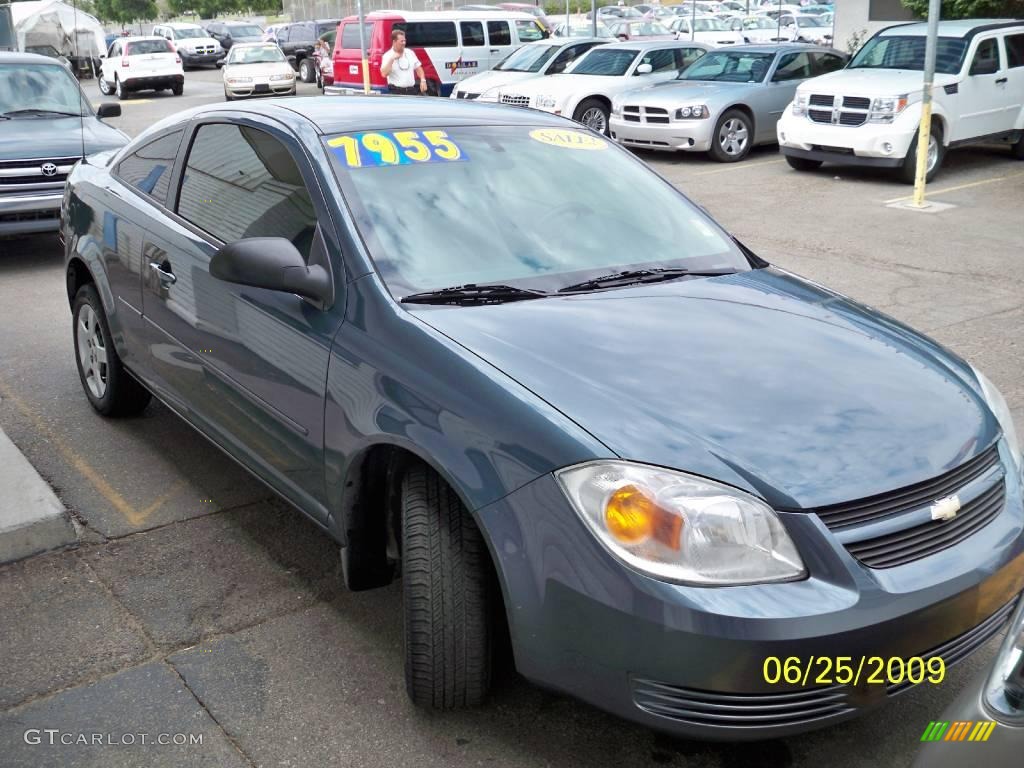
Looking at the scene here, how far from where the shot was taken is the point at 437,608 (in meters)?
2.86

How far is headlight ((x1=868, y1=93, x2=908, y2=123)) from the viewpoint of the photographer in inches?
474

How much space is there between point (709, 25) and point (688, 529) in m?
35.3

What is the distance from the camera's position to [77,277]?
5.56 metres

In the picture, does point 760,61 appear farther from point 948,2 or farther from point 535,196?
point 535,196

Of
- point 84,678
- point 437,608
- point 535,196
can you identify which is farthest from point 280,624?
point 535,196

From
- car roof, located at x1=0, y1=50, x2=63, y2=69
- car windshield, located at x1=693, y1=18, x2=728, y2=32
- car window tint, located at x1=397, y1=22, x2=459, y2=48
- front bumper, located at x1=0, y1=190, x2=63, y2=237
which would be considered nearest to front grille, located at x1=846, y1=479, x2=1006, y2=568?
front bumper, located at x1=0, y1=190, x2=63, y2=237

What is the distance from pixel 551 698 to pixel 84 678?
1398 millimetres

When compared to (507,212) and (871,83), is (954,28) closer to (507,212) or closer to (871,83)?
(871,83)

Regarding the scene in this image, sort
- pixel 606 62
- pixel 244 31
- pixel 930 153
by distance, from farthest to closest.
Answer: pixel 244 31
pixel 606 62
pixel 930 153

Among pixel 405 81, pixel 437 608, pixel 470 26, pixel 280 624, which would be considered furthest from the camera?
pixel 470 26

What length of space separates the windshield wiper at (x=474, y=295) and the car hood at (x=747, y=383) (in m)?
0.05

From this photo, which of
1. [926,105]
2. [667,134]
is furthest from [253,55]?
[926,105]

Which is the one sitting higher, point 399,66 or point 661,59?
point 399,66
